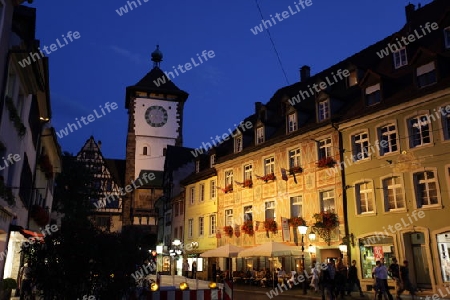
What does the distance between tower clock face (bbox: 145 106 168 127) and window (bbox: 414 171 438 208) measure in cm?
4900

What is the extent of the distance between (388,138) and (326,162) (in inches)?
145

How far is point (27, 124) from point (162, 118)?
48.7m

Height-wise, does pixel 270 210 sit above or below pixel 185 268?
above

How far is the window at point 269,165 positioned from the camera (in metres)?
29.8

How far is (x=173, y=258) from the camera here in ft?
142

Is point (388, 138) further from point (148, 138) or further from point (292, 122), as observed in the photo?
point (148, 138)

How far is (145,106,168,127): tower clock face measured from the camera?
216 ft

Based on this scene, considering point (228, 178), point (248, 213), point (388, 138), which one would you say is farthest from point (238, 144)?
point (388, 138)

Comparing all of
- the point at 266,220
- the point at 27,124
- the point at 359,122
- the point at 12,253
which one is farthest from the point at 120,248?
the point at 266,220

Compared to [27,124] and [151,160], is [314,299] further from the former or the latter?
[151,160]

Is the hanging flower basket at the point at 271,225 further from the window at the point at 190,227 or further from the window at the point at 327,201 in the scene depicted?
the window at the point at 190,227

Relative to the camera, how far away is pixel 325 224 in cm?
2433

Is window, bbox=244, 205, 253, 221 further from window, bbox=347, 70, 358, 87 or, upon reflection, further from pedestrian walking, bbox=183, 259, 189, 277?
window, bbox=347, 70, 358, 87

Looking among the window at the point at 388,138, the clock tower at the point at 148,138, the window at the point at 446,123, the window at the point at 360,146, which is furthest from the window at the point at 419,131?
the clock tower at the point at 148,138
